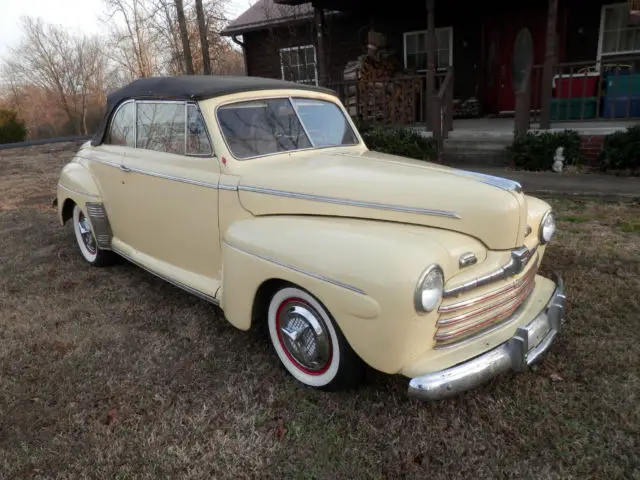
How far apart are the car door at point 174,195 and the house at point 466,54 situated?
605 centimetres

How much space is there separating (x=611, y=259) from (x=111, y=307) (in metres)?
4.19

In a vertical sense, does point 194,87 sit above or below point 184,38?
below

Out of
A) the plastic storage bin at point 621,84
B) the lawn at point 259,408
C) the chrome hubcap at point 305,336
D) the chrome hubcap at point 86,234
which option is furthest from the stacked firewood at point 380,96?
the chrome hubcap at point 305,336

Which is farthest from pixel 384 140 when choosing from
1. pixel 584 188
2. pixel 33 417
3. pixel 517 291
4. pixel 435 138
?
pixel 33 417

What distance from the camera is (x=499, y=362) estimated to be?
2.20m

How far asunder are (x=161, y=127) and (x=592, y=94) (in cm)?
841

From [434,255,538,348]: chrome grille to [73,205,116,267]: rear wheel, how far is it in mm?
3420

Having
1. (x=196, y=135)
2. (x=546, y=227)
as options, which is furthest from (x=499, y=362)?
(x=196, y=135)

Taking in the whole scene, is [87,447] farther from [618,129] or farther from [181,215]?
[618,129]

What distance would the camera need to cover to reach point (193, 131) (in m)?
3.22

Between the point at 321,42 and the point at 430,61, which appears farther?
the point at 321,42

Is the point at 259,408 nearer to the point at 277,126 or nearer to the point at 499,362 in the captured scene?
the point at 499,362

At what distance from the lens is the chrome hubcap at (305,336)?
Answer: 247 centimetres

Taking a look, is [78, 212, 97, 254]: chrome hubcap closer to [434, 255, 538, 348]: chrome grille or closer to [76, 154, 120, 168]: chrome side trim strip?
[76, 154, 120, 168]: chrome side trim strip
